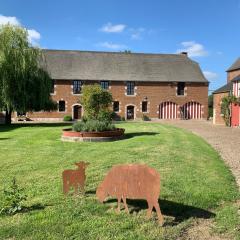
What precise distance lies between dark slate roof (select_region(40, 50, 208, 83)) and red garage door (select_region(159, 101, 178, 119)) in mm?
2686

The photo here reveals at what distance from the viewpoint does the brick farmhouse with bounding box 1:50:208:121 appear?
4272 centimetres

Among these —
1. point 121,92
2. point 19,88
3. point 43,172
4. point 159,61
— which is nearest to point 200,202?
point 43,172

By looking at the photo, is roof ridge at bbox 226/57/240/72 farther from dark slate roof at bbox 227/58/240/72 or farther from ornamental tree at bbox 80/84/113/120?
ornamental tree at bbox 80/84/113/120

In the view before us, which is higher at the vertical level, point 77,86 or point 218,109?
point 77,86

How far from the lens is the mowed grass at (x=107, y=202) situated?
507 cm

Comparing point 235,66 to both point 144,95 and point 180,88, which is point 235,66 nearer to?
point 180,88

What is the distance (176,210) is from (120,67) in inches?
1538

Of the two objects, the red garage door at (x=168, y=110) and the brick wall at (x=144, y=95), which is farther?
the red garage door at (x=168, y=110)

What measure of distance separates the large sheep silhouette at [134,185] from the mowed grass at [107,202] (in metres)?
0.24

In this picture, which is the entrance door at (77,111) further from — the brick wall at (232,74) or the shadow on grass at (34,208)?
the shadow on grass at (34,208)

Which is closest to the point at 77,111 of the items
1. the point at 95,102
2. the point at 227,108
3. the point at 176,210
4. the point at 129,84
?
the point at 129,84

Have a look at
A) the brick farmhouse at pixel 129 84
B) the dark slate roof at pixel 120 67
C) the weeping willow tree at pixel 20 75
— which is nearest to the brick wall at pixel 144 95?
the brick farmhouse at pixel 129 84

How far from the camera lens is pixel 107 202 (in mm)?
6270

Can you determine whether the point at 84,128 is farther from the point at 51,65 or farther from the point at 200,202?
the point at 51,65
